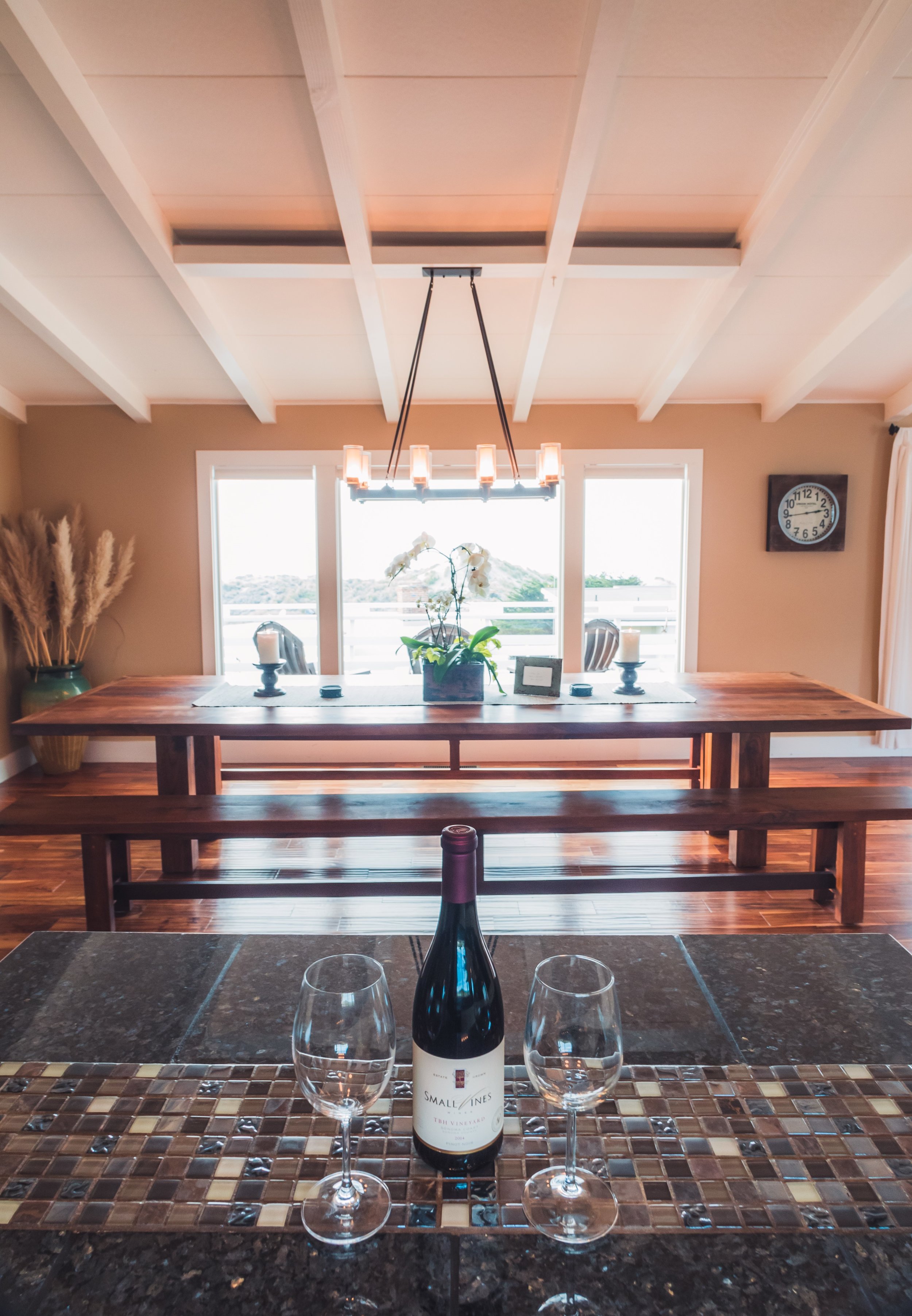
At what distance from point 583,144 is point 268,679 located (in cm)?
232

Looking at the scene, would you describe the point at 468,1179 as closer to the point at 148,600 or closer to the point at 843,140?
the point at 843,140

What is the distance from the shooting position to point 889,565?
200 inches

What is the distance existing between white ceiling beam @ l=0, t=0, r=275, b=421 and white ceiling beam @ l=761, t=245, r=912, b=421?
3.27 metres

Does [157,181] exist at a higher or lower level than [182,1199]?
higher

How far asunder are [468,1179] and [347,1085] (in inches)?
4.8

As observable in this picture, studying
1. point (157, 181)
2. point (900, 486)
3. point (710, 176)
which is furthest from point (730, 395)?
point (157, 181)

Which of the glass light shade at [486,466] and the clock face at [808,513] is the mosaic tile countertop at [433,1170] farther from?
the clock face at [808,513]

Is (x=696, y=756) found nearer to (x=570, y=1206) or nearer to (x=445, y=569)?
(x=445, y=569)

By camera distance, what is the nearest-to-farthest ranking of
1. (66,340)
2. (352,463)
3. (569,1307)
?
(569,1307) → (352,463) → (66,340)

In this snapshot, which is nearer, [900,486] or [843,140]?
[843,140]

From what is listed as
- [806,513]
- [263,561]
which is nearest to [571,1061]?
[263,561]

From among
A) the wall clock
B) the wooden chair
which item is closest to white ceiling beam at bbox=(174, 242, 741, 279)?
the wall clock

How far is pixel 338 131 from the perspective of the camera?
8.71 feet

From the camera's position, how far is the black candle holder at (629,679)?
3207 mm
